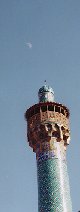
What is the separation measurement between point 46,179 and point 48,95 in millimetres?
3639

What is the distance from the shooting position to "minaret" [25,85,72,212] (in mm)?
15273

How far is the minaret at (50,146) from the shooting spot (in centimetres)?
1527

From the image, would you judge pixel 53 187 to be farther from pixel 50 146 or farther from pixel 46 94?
pixel 46 94

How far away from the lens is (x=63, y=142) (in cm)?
1703

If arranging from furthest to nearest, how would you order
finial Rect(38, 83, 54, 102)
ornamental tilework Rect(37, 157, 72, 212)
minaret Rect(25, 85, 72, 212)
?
finial Rect(38, 83, 54, 102) < minaret Rect(25, 85, 72, 212) < ornamental tilework Rect(37, 157, 72, 212)

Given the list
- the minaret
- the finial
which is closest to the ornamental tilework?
the minaret

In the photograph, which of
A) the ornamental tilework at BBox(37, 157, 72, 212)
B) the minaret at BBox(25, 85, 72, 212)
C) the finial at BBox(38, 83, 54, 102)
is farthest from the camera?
the finial at BBox(38, 83, 54, 102)

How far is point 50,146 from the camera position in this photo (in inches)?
648

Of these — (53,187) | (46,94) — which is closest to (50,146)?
(53,187)

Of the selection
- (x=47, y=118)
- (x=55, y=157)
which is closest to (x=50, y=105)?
(x=47, y=118)

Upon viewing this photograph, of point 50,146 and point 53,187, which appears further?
point 50,146

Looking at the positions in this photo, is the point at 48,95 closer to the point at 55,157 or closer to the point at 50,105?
the point at 50,105

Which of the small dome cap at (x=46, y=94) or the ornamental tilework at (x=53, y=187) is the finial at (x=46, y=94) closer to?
the small dome cap at (x=46, y=94)

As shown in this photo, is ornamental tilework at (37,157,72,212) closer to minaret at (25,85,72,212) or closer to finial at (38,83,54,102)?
minaret at (25,85,72,212)
